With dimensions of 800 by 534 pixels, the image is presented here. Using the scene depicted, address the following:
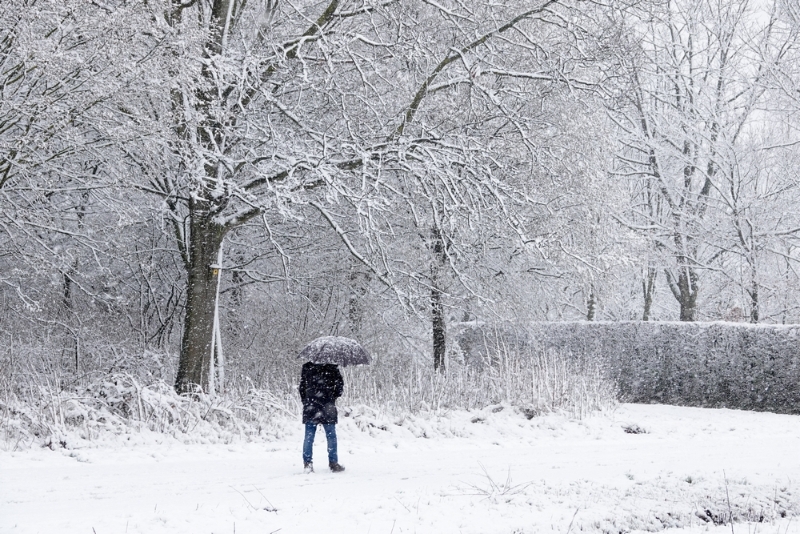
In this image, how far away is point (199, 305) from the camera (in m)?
10.8

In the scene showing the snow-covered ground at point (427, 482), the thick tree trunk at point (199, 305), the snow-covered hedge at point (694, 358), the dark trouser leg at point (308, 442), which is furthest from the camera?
the snow-covered hedge at point (694, 358)

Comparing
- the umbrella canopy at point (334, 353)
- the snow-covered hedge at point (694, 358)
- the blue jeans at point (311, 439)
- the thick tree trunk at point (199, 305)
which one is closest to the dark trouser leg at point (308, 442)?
the blue jeans at point (311, 439)

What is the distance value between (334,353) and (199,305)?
4.09 meters

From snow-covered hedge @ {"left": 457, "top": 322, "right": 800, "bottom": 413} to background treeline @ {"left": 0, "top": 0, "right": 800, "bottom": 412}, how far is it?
69.1 inches

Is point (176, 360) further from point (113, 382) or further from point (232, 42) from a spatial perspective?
point (232, 42)

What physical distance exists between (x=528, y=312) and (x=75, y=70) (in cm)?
940

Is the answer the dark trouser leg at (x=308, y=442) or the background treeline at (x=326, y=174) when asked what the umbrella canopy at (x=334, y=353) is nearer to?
the dark trouser leg at (x=308, y=442)

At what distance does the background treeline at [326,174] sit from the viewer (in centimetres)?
884

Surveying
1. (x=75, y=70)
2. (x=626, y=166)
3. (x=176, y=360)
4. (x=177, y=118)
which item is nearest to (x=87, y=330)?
(x=176, y=360)

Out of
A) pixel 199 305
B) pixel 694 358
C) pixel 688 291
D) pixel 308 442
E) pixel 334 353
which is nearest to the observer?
pixel 334 353

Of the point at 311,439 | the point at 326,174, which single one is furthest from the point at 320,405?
the point at 326,174

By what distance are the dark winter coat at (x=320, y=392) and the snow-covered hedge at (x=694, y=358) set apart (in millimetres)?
5842

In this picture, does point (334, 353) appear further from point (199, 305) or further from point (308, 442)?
point (199, 305)

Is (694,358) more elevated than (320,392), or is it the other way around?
(694,358)
